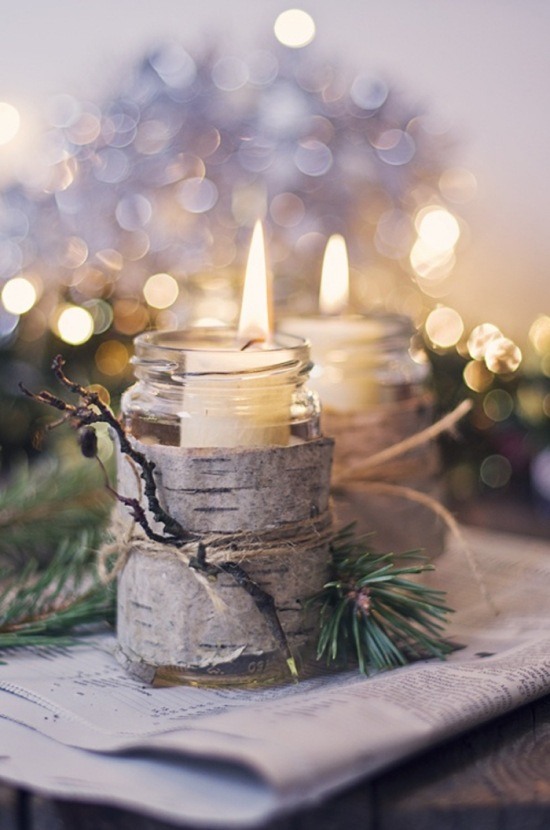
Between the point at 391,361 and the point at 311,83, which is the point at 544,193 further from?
the point at 391,361

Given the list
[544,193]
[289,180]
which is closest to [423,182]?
[289,180]

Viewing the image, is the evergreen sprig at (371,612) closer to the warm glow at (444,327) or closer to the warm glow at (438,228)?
the warm glow at (444,327)

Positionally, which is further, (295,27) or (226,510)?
(295,27)

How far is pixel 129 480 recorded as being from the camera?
601mm

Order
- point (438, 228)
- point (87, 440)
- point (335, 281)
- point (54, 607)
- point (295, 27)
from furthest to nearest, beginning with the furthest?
point (295, 27)
point (438, 228)
point (335, 281)
point (54, 607)
point (87, 440)

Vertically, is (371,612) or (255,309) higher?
(255,309)

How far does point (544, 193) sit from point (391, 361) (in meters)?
0.90

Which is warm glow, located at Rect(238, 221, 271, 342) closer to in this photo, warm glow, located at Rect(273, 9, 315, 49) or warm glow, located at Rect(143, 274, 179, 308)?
warm glow, located at Rect(143, 274, 179, 308)

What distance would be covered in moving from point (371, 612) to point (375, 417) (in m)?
0.18

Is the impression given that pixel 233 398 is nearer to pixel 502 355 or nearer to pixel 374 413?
pixel 374 413

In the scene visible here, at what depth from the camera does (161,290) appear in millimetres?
1348

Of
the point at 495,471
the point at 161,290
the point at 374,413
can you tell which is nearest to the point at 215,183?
the point at 161,290

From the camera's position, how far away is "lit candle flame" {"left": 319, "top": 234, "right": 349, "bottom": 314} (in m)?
0.82

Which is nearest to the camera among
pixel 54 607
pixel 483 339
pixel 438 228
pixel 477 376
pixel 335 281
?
pixel 54 607
